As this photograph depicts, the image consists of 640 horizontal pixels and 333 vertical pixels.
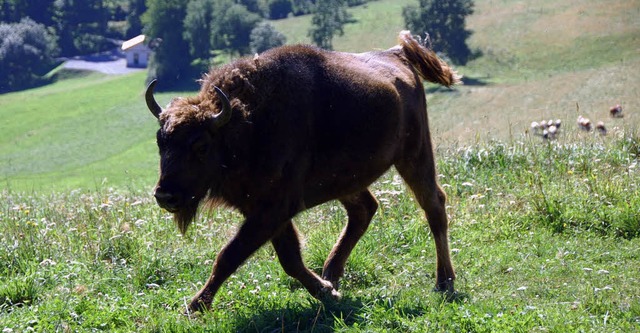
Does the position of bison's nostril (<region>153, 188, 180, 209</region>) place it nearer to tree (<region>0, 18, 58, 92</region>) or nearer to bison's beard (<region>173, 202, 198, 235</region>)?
bison's beard (<region>173, 202, 198, 235</region>)

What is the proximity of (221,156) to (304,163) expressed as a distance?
2.31 ft

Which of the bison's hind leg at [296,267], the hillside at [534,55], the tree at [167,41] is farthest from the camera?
the tree at [167,41]

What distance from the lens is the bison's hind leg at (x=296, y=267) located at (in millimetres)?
6555

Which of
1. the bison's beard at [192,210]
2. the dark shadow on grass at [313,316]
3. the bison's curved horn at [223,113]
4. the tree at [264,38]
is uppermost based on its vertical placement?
the bison's curved horn at [223,113]

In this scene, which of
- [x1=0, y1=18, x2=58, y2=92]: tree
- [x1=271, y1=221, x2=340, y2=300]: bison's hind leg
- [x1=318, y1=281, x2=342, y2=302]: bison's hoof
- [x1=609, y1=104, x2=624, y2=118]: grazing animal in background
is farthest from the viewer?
[x1=0, y1=18, x2=58, y2=92]: tree

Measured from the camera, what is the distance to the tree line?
68750 mm

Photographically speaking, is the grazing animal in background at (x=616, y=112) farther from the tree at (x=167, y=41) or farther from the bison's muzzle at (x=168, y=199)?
the tree at (x=167, y=41)

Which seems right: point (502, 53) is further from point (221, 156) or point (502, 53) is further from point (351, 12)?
point (221, 156)

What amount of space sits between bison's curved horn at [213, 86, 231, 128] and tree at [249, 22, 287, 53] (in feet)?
192

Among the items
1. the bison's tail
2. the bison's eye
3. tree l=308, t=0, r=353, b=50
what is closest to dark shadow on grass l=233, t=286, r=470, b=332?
the bison's eye

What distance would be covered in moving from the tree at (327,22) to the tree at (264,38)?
15.8 ft

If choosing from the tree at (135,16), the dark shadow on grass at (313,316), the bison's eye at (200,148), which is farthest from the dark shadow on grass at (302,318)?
the tree at (135,16)

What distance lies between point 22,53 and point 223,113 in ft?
242

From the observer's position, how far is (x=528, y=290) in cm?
673
